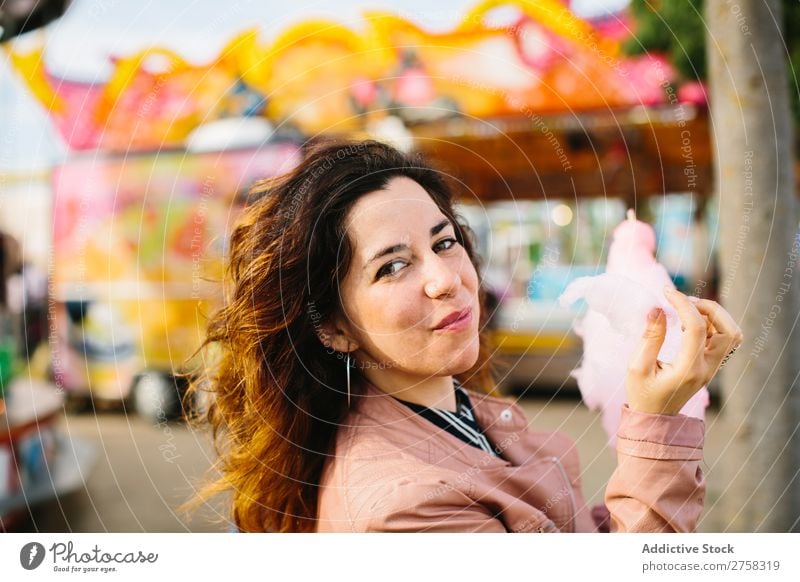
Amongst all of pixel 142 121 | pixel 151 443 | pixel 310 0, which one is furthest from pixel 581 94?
pixel 151 443

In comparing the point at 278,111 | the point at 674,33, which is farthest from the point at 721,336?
the point at 674,33

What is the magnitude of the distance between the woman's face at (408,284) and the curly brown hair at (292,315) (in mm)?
27

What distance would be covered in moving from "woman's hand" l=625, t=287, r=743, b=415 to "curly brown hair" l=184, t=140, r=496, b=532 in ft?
1.36

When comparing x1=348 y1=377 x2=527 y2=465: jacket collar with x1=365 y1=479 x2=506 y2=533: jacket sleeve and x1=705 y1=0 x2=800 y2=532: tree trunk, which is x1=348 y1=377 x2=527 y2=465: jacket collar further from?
x1=705 y1=0 x2=800 y2=532: tree trunk

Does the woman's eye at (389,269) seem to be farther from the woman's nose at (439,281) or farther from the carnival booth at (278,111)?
the carnival booth at (278,111)

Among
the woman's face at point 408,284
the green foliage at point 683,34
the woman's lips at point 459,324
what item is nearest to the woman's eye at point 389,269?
the woman's face at point 408,284

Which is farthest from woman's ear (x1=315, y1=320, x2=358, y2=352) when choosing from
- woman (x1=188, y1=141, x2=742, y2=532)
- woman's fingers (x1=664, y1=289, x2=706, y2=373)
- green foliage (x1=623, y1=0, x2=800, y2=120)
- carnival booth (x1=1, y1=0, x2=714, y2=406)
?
green foliage (x1=623, y1=0, x2=800, y2=120)

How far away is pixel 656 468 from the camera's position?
1009 millimetres

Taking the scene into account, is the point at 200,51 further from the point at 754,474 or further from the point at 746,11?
the point at 754,474

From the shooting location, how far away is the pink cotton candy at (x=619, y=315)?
44.1 inches
